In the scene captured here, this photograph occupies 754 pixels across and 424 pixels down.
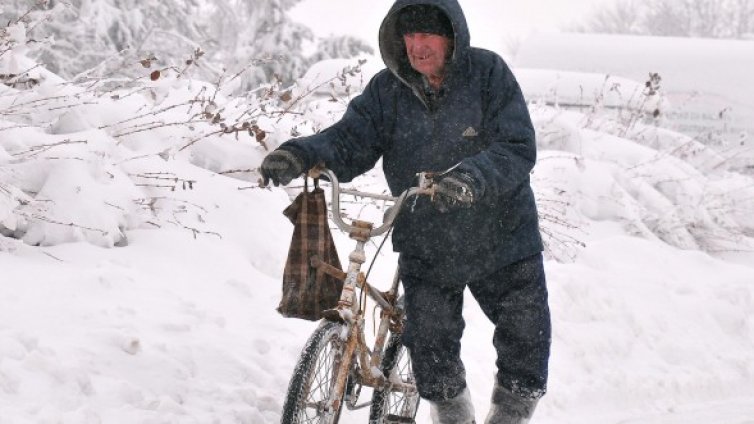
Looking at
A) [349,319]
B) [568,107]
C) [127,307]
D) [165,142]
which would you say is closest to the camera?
[349,319]

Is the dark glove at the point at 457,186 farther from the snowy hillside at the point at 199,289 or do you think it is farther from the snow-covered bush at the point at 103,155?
the snow-covered bush at the point at 103,155

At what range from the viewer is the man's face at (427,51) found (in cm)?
376

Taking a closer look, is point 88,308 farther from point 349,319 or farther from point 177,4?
point 177,4

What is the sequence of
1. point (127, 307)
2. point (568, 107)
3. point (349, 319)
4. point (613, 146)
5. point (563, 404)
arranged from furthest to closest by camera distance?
1. point (568, 107)
2. point (613, 146)
3. point (563, 404)
4. point (127, 307)
5. point (349, 319)

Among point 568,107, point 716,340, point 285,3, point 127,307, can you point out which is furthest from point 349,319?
point 285,3

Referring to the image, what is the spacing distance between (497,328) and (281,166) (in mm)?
1076

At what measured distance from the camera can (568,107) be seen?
44.5 ft

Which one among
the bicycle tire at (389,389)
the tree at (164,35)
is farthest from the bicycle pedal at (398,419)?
the tree at (164,35)

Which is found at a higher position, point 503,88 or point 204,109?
point 503,88

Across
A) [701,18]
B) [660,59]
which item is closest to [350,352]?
[660,59]

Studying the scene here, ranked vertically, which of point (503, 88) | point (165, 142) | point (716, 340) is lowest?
point (716, 340)

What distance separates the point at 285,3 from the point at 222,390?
15.0 metres

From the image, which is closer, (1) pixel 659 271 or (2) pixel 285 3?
(1) pixel 659 271

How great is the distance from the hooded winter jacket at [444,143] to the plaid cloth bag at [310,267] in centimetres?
19
